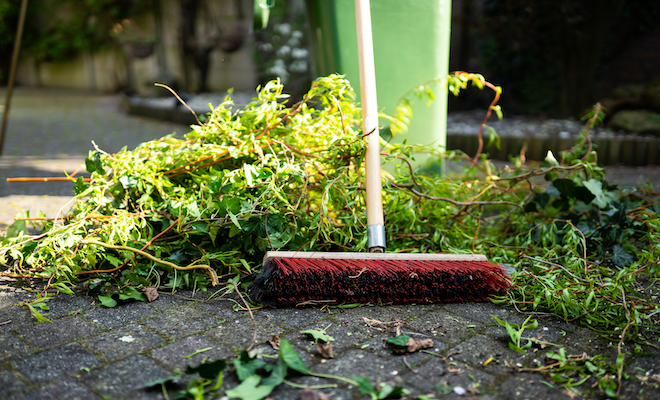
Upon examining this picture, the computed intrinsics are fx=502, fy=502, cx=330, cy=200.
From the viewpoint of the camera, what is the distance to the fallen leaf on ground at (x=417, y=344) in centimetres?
136

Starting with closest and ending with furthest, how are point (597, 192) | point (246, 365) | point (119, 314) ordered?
point (246, 365) → point (119, 314) → point (597, 192)

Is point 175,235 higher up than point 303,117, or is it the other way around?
point 303,117

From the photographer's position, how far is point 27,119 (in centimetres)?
712

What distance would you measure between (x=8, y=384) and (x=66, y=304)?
1.62ft

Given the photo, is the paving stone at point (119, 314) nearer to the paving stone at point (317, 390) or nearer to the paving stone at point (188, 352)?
the paving stone at point (188, 352)

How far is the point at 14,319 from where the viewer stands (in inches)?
59.9

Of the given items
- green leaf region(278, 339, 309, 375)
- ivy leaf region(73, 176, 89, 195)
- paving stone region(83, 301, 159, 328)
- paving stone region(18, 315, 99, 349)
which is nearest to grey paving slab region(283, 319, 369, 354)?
green leaf region(278, 339, 309, 375)

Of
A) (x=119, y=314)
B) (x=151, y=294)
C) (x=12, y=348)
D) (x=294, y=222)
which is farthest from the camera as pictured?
(x=294, y=222)

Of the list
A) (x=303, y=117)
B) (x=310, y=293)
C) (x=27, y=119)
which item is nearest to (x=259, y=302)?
(x=310, y=293)

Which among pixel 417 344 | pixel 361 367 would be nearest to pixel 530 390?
pixel 417 344

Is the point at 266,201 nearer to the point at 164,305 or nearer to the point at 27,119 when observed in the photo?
the point at 164,305

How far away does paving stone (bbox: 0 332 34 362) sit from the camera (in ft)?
4.28

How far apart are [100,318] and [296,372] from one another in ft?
2.28

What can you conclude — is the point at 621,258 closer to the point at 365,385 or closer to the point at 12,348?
the point at 365,385
